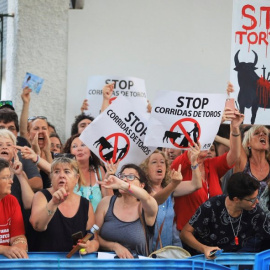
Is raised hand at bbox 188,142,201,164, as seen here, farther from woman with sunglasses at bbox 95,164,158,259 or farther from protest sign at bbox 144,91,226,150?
woman with sunglasses at bbox 95,164,158,259

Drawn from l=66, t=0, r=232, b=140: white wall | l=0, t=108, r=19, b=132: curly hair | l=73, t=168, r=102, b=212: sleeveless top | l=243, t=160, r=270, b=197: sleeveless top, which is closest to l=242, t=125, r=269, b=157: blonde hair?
l=243, t=160, r=270, b=197: sleeveless top

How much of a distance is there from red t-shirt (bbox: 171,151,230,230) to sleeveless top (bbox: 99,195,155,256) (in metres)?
0.82

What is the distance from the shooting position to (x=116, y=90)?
31.1 feet

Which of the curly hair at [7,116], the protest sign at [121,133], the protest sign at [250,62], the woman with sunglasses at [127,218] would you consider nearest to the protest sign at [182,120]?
the protest sign at [121,133]

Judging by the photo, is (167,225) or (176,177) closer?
(176,177)

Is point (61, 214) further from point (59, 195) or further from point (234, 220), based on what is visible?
point (234, 220)

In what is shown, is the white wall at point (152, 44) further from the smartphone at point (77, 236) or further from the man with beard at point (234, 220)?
the smartphone at point (77, 236)

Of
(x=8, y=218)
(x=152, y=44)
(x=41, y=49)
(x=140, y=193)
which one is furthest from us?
(x=152, y=44)

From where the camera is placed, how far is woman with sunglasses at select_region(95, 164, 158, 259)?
19.6 feet

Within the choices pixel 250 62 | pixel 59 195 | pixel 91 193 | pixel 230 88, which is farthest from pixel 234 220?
pixel 250 62

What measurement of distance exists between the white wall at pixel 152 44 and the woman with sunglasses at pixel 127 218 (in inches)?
172

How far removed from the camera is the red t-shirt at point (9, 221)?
575 cm

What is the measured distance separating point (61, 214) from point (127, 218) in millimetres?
513

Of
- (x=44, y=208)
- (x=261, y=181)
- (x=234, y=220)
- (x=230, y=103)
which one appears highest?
(x=230, y=103)
